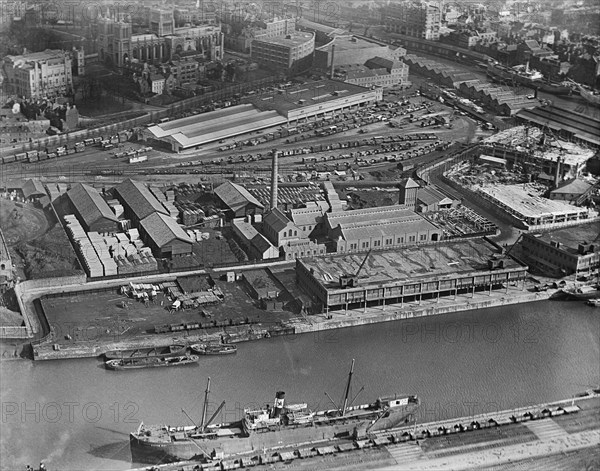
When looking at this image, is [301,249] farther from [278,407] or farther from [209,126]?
[209,126]

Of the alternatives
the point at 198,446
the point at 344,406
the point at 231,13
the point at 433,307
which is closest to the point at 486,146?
the point at 433,307

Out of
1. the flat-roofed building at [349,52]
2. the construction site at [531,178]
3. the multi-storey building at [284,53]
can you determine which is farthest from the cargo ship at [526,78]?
the multi-storey building at [284,53]

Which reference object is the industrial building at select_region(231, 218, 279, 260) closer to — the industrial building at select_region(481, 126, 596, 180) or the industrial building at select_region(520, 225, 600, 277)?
the industrial building at select_region(520, 225, 600, 277)

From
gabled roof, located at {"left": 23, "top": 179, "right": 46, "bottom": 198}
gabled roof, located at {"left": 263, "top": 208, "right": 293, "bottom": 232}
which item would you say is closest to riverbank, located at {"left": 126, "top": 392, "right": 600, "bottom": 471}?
gabled roof, located at {"left": 263, "top": 208, "right": 293, "bottom": 232}

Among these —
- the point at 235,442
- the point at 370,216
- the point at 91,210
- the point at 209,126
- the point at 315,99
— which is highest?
the point at 315,99

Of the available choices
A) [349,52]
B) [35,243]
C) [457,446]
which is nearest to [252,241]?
[35,243]

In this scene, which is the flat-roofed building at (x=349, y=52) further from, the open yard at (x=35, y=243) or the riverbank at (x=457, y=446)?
the riverbank at (x=457, y=446)
